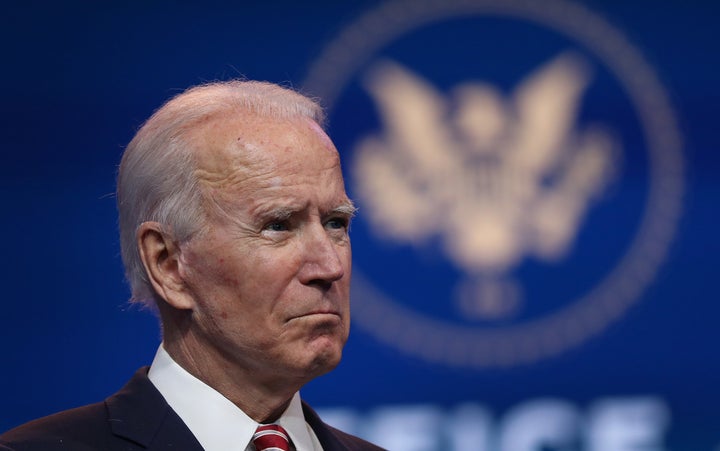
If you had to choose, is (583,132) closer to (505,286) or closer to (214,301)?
(505,286)

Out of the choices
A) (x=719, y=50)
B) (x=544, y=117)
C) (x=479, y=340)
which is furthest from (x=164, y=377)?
(x=719, y=50)

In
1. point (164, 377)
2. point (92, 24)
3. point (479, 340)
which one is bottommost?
point (164, 377)

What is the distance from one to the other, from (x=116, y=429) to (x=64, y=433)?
85mm

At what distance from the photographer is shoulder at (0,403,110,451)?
1.90m

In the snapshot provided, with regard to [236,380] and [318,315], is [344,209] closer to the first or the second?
[318,315]

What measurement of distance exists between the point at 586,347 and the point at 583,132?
64 centimetres

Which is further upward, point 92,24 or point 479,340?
point 92,24

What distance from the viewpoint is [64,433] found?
194 centimetres

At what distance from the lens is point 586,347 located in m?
3.43

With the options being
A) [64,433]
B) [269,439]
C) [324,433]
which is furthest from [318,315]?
[64,433]

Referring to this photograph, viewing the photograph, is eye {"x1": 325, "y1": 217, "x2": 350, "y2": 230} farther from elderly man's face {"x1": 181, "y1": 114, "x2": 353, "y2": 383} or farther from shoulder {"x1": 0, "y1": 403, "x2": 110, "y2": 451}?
shoulder {"x1": 0, "y1": 403, "x2": 110, "y2": 451}

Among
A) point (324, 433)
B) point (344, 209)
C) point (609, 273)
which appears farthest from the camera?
point (609, 273)

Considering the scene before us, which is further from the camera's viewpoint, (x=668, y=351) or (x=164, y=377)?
(x=668, y=351)

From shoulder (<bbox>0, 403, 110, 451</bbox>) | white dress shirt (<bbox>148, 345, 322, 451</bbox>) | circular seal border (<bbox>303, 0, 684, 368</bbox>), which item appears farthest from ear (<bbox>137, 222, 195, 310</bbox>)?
circular seal border (<bbox>303, 0, 684, 368</bbox>)
